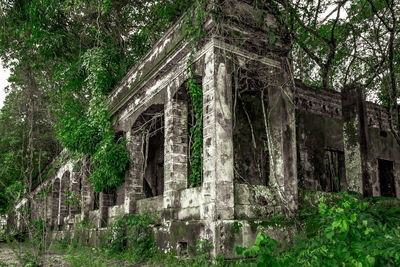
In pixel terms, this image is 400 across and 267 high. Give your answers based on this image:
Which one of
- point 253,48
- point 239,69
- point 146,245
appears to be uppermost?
point 253,48

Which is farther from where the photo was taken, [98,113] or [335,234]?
[98,113]

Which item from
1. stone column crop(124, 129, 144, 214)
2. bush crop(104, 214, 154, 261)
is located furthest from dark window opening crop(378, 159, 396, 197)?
bush crop(104, 214, 154, 261)

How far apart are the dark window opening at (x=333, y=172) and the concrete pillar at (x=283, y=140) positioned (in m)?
3.58

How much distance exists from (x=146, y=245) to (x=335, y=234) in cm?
424

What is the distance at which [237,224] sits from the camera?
17.8 ft

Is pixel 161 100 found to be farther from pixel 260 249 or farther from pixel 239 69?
pixel 260 249

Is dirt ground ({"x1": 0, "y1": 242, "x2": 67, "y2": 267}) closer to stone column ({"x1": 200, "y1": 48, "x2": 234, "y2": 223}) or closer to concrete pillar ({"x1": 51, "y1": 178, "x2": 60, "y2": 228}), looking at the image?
stone column ({"x1": 200, "y1": 48, "x2": 234, "y2": 223})

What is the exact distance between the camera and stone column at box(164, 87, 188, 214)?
22.8ft

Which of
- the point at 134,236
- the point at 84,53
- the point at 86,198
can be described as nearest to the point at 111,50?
the point at 84,53

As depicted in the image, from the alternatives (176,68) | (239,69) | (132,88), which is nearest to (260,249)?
(239,69)

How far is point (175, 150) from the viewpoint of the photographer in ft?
23.4

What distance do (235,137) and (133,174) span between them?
272 centimetres

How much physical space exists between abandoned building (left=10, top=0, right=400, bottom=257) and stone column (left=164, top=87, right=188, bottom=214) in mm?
20

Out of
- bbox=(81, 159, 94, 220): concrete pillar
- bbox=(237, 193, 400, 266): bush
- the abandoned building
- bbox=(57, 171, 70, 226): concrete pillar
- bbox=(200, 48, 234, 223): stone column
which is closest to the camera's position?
bbox=(237, 193, 400, 266): bush
